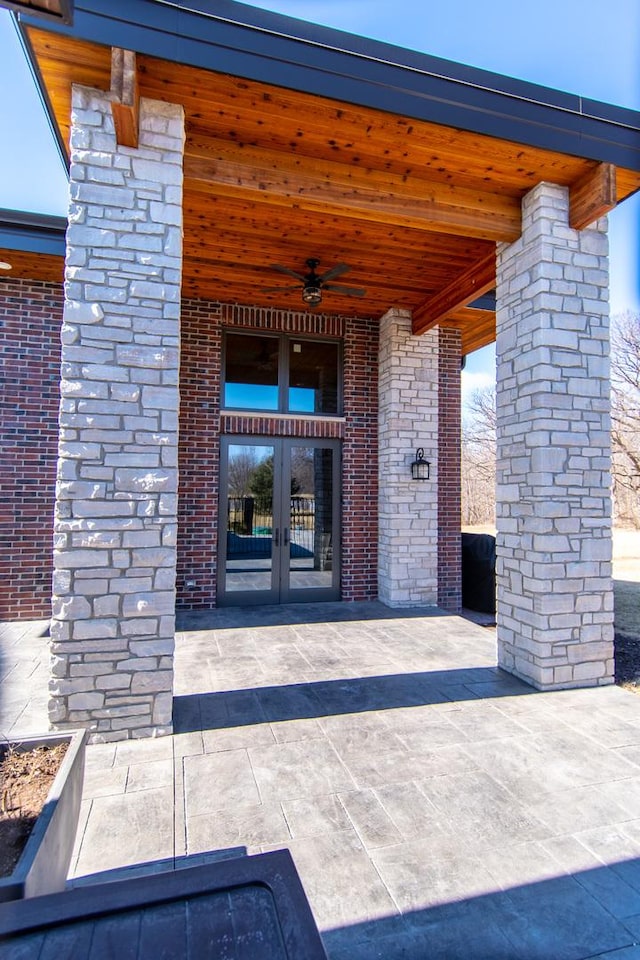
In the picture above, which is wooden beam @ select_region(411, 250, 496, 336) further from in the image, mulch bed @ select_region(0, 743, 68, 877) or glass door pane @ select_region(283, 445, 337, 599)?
mulch bed @ select_region(0, 743, 68, 877)

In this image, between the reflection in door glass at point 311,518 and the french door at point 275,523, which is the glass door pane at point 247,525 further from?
the reflection in door glass at point 311,518

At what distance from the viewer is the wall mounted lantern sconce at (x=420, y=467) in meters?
6.46

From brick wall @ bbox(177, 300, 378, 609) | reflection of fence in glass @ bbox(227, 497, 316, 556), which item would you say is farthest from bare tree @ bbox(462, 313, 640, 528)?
reflection of fence in glass @ bbox(227, 497, 316, 556)

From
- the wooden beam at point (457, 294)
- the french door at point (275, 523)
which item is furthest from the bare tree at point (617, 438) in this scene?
the french door at point (275, 523)

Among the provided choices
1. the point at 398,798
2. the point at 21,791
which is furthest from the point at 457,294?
the point at 21,791

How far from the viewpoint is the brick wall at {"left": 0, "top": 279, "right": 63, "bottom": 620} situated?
18.0 feet

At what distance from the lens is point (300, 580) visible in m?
6.48

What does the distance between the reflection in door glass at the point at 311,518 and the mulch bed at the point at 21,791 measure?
4.50 metres

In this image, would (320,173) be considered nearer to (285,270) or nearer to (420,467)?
(285,270)

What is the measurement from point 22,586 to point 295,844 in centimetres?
462

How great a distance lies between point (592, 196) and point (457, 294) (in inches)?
72.5

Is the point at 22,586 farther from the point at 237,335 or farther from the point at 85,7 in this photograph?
the point at 85,7

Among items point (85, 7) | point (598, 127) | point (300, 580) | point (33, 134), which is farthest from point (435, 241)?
point (300, 580)

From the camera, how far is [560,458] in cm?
383
